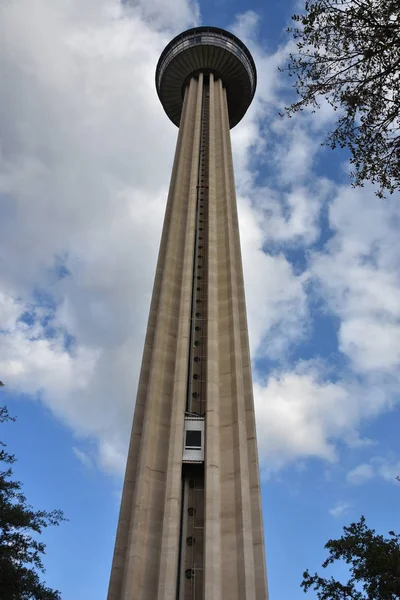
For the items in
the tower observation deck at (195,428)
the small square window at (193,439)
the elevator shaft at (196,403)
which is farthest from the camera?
the small square window at (193,439)

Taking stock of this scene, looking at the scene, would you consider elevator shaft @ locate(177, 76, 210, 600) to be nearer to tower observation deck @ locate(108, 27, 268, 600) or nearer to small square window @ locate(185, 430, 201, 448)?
tower observation deck @ locate(108, 27, 268, 600)

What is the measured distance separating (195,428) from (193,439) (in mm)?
503

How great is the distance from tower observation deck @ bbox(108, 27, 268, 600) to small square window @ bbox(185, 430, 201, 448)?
0.04m

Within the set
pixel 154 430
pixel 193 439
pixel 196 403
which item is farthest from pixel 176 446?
pixel 196 403

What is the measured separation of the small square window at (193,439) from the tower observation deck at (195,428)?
42 mm

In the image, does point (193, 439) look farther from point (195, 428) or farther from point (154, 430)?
point (154, 430)

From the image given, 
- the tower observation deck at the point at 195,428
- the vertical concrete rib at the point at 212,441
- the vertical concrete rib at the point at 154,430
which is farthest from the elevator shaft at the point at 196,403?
the vertical concrete rib at the point at 154,430

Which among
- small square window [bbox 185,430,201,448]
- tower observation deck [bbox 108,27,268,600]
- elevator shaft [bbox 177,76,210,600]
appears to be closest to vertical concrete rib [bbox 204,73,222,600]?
tower observation deck [bbox 108,27,268,600]

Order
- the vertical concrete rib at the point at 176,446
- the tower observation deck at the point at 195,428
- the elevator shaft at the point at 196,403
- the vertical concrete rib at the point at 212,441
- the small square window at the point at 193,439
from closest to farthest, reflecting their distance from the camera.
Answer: the vertical concrete rib at the point at 176,446
the vertical concrete rib at the point at 212,441
the tower observation deck at the point at 195,428
the elevator shaft at the point at 196,403
the small square window at the point at 193,439

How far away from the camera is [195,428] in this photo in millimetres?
21656

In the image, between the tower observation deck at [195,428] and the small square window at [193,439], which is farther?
the small square window at [193,439]

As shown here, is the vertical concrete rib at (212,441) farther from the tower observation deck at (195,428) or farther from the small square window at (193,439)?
the small square window at (193,439)

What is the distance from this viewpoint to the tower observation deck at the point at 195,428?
17.8 meters

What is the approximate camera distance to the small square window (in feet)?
69.3
